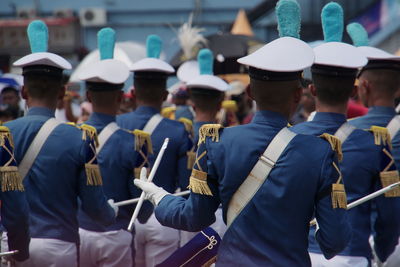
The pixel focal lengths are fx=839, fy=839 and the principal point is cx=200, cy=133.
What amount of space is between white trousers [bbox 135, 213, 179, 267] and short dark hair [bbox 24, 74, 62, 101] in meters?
1.81

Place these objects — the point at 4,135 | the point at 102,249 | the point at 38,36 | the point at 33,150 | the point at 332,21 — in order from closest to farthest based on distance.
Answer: the point at 4,135, the point at 332,21, the point at 33,150, the point at 38,36, the point at 102,249

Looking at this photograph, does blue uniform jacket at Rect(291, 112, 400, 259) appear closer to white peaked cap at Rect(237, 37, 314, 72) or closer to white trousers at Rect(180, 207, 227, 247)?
white peaked cap at Rect(237, 37, 314, 72)

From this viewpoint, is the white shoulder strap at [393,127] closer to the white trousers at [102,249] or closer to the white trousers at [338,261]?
the white trousers at [338,261]

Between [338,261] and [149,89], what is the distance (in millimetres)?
2773

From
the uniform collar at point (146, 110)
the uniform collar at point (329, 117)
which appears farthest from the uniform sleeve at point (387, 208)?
the uniform collar at point (146, 110)

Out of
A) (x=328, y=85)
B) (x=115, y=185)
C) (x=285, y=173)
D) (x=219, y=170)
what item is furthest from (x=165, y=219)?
(x=115, y=185)

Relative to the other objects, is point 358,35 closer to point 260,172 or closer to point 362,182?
point 362,182

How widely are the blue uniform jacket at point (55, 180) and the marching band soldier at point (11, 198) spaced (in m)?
0.32

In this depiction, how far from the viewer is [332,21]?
189 inches

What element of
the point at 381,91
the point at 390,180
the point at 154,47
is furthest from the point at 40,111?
the point at 154,47

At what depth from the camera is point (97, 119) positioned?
6.19 meters

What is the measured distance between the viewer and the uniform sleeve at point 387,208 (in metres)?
4.81

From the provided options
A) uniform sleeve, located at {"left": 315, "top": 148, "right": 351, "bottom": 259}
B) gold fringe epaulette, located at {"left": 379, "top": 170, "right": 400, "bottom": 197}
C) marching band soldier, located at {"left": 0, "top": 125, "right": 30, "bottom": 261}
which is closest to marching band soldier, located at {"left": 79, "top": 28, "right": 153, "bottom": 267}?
marching band soldier, located at {"left": 0, "top": 125, "right": 30, "bottom": 261}

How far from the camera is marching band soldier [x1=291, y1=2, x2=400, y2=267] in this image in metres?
4.65
